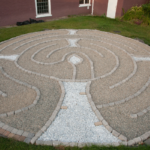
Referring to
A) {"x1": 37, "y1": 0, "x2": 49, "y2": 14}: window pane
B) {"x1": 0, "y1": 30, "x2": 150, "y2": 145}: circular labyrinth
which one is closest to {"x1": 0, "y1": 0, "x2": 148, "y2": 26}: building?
{"x1": 37, "y1": 0, "x2": 49, "y2": 14}: window pane

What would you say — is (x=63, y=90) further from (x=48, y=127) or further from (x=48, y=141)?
(x=48, y=141)

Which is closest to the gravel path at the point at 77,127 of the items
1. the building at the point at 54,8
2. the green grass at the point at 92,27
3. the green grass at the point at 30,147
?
the green grass at the point at 30,147

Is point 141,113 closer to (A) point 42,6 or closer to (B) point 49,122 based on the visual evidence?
(B) point 49,122

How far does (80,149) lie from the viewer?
5.91 m

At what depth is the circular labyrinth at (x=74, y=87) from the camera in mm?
6770

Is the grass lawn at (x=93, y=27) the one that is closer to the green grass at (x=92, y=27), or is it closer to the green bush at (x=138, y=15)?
the green grass at (x=92, y=27)

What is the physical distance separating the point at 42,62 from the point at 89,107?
544cm

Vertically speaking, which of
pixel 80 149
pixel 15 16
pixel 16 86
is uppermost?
pixel 15 16

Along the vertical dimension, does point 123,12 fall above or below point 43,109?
above

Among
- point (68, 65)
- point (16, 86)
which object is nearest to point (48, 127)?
point (16, 86)

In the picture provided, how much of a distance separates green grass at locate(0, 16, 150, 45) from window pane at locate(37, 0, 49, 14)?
3.63 metres

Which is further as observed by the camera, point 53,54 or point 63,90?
point 53,54

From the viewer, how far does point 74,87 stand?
29.8 ft

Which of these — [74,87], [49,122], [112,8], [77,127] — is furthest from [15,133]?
[112,8]
